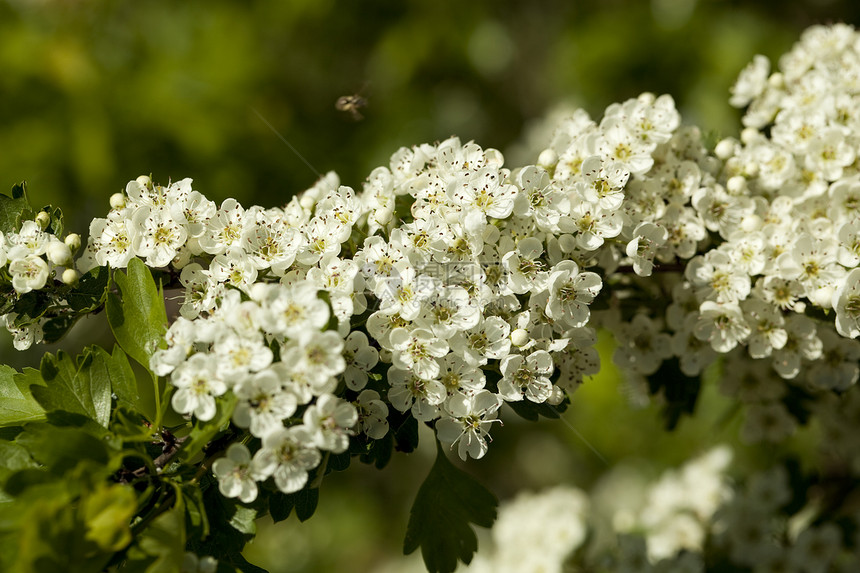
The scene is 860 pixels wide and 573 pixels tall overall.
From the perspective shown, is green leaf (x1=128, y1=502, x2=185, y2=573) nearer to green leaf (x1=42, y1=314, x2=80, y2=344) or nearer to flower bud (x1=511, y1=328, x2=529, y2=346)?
green leaf (x1=42, y1=314, x2=80, y2=344)

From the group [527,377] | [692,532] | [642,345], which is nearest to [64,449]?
[527,377]

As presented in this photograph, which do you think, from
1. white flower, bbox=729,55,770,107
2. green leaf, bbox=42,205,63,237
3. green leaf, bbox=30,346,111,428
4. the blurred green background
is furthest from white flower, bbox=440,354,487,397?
the blurred green background

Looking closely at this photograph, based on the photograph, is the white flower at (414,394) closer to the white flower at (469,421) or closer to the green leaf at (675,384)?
the white flower at (469,421)

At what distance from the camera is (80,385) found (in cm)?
133

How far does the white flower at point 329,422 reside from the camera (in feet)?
3.83

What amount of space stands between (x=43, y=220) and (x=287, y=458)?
29.8 inches

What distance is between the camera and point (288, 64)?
4.99 metres

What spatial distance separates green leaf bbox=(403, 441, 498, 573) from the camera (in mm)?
1580

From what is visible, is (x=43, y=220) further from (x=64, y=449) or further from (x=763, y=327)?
(x=763, y=327)

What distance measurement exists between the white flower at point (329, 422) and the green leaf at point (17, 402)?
554 mm

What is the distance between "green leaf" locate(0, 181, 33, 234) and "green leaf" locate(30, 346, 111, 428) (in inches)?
13.7

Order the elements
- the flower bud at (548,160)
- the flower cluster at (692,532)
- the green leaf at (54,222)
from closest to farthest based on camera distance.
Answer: the green leaf at (54,222), the flower bud at (548,160), the flower cluster at (692,532)

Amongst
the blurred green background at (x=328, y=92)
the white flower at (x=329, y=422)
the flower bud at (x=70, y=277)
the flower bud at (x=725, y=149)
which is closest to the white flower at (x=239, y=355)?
the white flower at (x=329, y=422)

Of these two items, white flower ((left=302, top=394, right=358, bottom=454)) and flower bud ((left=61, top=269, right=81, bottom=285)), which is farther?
flower bud ((left=61, top=269, right=81, bottom=285))
